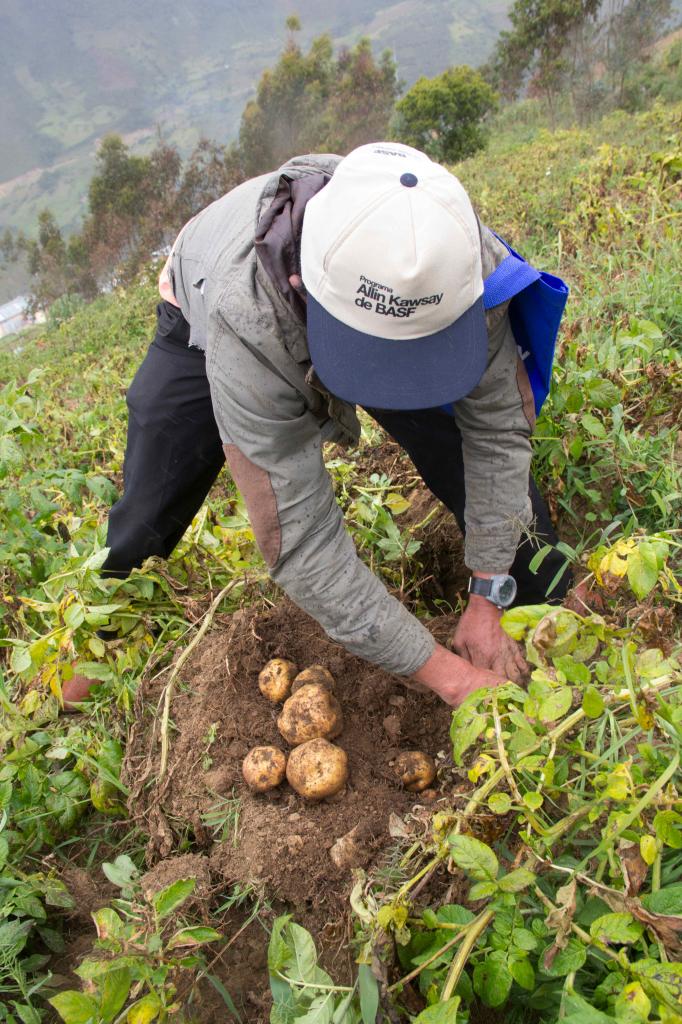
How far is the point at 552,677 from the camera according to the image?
1.37m

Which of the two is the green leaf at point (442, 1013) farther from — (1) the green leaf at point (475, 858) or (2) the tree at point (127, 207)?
(2) the tree at point (127, 207)

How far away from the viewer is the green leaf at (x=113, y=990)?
123 cm

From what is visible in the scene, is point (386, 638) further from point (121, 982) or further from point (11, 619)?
point (11, 619)

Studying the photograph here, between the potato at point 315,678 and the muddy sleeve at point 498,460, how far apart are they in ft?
1.74

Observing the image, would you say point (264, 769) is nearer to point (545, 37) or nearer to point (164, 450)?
point (164, 450)

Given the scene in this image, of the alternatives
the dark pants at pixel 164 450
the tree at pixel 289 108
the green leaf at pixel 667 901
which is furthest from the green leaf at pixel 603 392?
the tree at pixel 289 108

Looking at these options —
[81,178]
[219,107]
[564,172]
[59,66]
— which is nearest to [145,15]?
[59,66]

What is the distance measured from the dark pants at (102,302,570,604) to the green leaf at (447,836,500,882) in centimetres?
106

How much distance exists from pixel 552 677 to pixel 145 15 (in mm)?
134926

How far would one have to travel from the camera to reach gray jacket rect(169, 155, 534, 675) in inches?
61.9

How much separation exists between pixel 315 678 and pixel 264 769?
0.95 feet

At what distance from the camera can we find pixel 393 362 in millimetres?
1408

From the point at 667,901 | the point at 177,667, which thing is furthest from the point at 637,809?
the point at 177,667

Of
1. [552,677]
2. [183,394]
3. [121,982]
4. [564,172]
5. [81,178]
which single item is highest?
[183,394]
